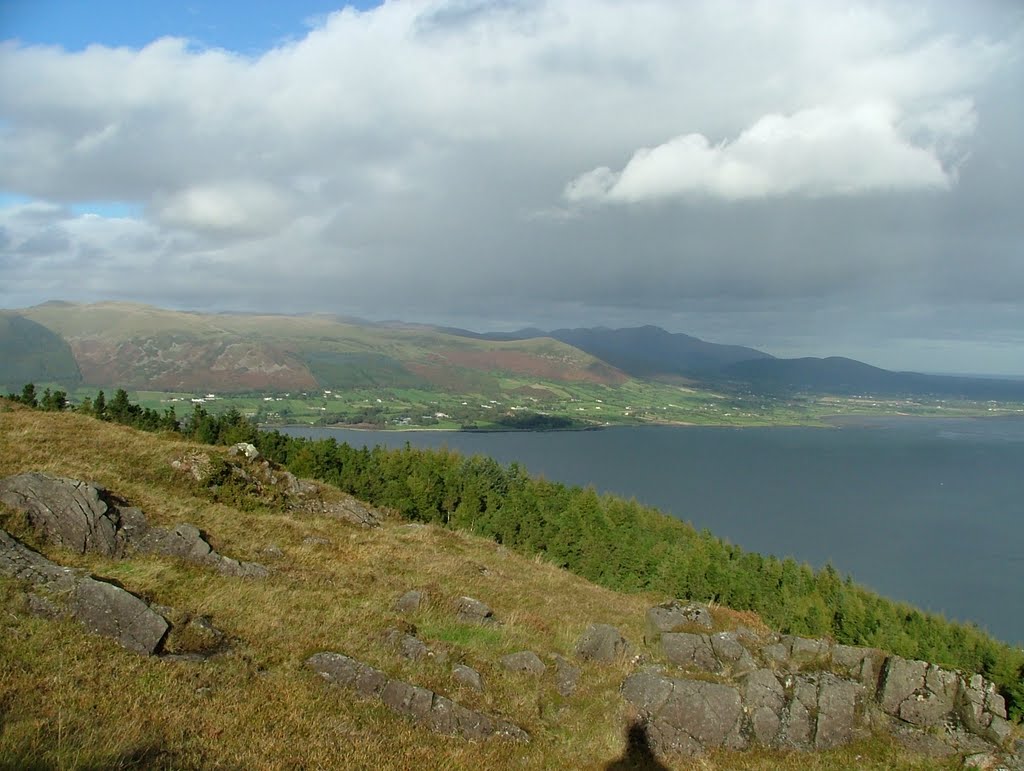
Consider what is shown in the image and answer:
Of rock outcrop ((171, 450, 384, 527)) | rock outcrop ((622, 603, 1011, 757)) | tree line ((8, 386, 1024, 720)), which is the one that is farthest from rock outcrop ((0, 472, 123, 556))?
tree line ((8, 386, 1024, 720))

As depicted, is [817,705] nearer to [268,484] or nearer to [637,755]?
[637,755]

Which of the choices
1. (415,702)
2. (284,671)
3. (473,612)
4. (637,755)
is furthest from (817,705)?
(284,671)

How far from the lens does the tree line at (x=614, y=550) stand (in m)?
61.5

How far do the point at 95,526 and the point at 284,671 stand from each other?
28.3 ft

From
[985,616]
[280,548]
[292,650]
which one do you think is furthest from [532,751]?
[985,616]

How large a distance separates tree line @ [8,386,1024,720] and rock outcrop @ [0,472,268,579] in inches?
1647

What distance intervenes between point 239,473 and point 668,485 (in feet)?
505

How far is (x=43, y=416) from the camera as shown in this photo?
3172 cm

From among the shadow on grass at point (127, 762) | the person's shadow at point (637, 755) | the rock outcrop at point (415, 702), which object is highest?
the shadow on grass at point (127, 762)

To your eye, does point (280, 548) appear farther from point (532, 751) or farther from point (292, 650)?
point (532, 751)

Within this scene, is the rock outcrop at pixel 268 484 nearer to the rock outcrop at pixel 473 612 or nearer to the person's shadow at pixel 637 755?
the rock outcrop at pixel 473 612

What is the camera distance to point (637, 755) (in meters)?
13.8

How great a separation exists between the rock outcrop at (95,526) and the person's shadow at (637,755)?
38.4ft

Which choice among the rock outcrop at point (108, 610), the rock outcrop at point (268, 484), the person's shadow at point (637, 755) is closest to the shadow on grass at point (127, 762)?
the rock outcrop at point (108, 610)
